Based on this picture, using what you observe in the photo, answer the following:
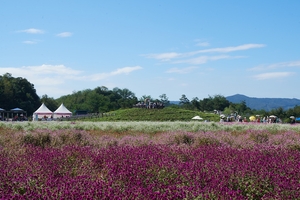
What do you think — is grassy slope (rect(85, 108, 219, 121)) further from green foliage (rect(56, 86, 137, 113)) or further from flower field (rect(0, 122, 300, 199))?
flower field (rect(0, 122, 300, 199))

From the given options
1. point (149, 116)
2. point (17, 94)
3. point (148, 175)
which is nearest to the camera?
point (148, 175)

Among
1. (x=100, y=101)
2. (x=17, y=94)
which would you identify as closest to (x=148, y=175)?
(x=17, y=94)

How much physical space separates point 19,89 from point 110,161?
76352mm

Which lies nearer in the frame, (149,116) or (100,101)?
(149,116)

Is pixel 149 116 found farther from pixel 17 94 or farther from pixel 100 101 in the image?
pixel 100 101

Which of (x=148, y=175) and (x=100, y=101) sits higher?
(x=100, y=101)

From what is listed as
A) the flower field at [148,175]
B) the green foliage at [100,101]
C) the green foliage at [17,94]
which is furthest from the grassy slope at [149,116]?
the flower field at [148,175]

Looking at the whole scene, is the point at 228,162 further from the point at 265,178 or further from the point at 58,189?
the point at 58,189

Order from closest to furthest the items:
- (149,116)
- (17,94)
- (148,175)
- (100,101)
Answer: (148,175) < (149,116) < (17,94) < (100,101)

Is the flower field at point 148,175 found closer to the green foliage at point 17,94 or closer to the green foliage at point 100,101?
the green foliage at point 17,94

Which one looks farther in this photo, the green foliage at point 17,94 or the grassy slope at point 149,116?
the green foliage at point 17,94

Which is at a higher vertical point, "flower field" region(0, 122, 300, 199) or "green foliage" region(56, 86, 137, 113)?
"green foliage" region(56, 86, 137, 113)

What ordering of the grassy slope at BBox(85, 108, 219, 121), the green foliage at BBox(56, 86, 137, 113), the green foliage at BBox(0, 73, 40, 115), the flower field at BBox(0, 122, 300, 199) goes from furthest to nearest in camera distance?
the green foliage at BBox(56, 86, 137, 113) < the green foliage at BBox(0, 73, 40, 115) < the grassy slope at BBox(85, 108, 219, 121) < the flower field at BBox(0, 122, 300, 199)

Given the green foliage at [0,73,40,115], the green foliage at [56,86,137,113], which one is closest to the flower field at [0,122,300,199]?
the green foliage at [0,73,40,115]
